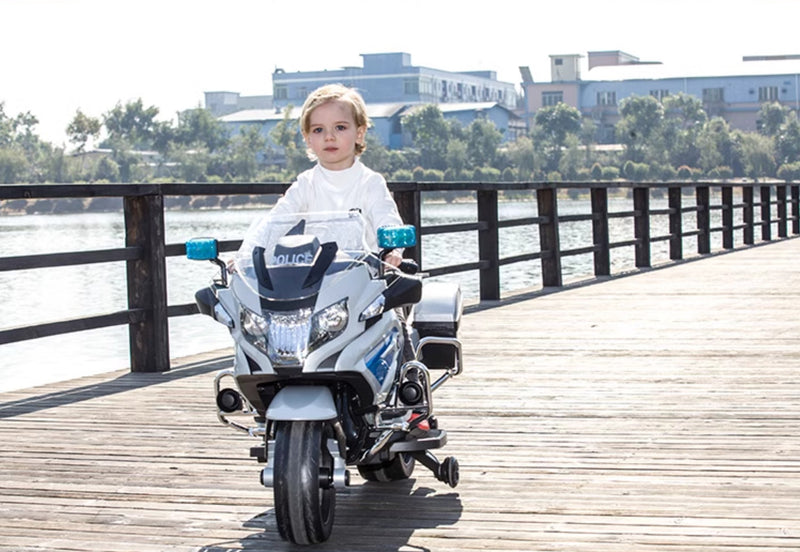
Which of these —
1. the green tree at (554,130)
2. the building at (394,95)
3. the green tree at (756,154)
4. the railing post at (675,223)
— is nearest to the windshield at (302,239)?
the railing post at (675,223)

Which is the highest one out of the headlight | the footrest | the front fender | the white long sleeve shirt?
the white long sleeve shirt

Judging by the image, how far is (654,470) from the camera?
390 centimetres

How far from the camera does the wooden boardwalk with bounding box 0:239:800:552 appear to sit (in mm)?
3260

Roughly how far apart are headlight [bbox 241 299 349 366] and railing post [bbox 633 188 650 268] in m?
11.0

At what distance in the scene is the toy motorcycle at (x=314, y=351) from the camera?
2.99m

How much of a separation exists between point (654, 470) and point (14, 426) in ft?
8.06

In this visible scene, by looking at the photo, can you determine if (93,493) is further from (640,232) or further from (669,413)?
(640,232)

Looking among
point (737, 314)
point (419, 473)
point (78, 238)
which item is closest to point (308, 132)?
point (419, 473)

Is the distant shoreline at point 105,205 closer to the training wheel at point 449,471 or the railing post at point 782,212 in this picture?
the railing post at point 782,212

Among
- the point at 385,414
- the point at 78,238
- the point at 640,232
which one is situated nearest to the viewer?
the point at 385,414

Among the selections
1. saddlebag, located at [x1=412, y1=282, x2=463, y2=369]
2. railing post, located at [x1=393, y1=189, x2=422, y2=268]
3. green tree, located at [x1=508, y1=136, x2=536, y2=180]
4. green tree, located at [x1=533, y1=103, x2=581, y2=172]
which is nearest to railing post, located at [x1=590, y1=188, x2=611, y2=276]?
railing post, located at [x1=393, y1=189, x2=422, y2=268]

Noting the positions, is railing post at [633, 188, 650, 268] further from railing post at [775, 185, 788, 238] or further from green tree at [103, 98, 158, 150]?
green tree at [103, 98, 158, 150]

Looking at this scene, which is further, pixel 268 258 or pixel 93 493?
pixel 93 493

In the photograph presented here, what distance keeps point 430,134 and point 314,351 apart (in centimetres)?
13137
